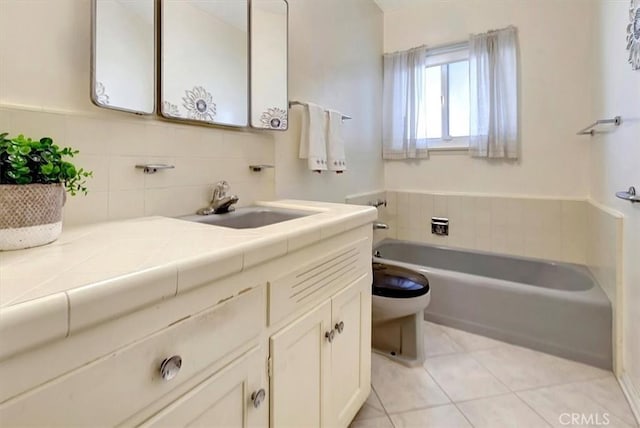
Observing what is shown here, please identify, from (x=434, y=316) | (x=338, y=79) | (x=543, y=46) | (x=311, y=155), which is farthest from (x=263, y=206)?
(x=543, y=46)

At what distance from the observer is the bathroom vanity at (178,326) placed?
42 centimetres

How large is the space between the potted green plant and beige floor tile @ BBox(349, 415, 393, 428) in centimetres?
125

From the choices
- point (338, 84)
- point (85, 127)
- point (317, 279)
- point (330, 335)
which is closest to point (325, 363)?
point (330, 335)

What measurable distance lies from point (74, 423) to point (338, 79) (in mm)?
2264

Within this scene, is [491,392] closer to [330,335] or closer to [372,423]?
[372,423]

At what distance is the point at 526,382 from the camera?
1.59 m

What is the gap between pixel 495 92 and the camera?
8.10 feet

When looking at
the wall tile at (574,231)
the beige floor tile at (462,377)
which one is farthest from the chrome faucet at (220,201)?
the wall tile at (574,231)

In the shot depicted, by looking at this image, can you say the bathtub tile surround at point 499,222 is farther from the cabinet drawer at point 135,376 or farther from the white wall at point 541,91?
the cabinet drawer at point 135,376

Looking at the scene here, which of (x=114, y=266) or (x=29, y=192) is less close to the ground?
(x=29, y=192)

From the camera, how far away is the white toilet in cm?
167

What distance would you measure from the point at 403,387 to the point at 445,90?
93.0 inches

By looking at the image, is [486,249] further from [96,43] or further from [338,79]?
[96,43]

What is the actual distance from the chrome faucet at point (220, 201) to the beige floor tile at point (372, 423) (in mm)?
1020
